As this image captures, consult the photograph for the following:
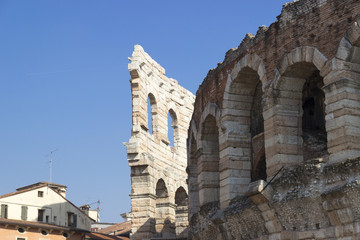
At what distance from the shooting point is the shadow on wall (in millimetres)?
24453

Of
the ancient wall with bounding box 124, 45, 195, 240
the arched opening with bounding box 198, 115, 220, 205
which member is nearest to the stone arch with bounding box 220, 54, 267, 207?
the arched opening with bounding box 198, 115, 220, 205

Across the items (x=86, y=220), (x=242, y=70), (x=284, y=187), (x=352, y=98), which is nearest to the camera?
(x=352, y=98)

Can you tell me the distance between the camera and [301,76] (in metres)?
13.7

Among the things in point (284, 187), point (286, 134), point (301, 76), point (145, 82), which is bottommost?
point (284, 187)

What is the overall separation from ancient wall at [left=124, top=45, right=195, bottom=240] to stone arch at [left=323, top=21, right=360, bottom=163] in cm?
1328

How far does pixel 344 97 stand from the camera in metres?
11.9

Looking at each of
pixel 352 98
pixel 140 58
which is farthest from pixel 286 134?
pixel 140 58

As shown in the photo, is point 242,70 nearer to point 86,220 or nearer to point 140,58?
point 140,58

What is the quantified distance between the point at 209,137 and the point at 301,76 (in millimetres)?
4604

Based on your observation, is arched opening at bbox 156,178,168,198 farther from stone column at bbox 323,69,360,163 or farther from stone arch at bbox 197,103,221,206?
stone column at bbox 323,69,360,163

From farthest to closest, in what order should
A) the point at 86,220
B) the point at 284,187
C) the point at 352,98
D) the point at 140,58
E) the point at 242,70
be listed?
the point at 86,220
the point at 140,58
the point at 242,70
the point at 284,187
the point at 352,98

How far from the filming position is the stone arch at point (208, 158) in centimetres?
1719

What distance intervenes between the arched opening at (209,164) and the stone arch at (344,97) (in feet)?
18.6

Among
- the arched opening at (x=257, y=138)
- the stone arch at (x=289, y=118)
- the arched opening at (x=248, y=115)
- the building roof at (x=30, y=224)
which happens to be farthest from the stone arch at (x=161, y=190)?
the stone arch at (x=289, y=118)
